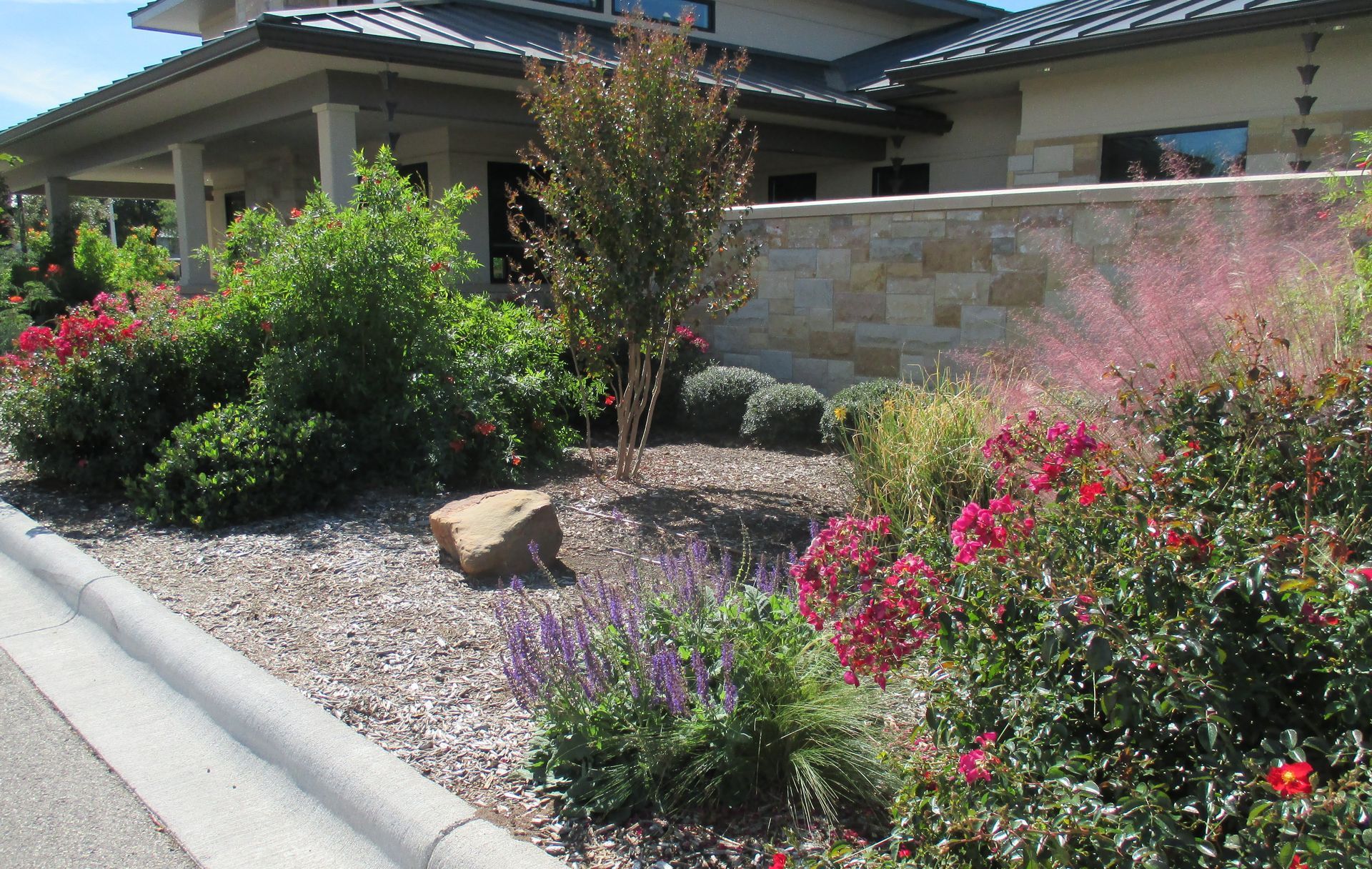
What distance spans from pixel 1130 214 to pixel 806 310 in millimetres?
3317

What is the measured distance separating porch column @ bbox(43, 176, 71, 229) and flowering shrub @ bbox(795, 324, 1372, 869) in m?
22.3

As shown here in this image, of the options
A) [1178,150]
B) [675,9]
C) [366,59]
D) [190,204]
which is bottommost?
[190,204]

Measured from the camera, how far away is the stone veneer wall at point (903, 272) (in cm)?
800

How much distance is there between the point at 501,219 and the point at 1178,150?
9.07 m

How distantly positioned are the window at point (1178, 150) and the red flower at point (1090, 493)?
9883 mm

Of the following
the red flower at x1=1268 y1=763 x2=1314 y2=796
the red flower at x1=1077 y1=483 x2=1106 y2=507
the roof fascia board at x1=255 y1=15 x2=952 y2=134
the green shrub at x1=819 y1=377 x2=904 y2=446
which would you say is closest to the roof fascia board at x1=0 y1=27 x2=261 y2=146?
the roof fascia board at x1=255 y1=15 x2=952 y2=134

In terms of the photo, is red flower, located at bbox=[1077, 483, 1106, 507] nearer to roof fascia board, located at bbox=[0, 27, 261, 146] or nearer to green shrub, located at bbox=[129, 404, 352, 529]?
green shrub, located at bbox=[129, 404, 352, 529]

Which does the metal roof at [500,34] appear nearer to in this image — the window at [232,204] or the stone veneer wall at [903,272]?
the stone veneer wall at [903,272]

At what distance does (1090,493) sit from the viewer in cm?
251

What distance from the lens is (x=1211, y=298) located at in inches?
200

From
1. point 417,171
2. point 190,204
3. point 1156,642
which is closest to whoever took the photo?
point 1156,642

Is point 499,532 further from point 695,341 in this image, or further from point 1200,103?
point 1200,103

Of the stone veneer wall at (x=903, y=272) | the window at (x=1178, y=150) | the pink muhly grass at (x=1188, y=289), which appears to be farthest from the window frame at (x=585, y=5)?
the pink muhly grass at (x=1188, y=289)

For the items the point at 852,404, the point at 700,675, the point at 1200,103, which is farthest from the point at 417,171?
the point at 700,675
